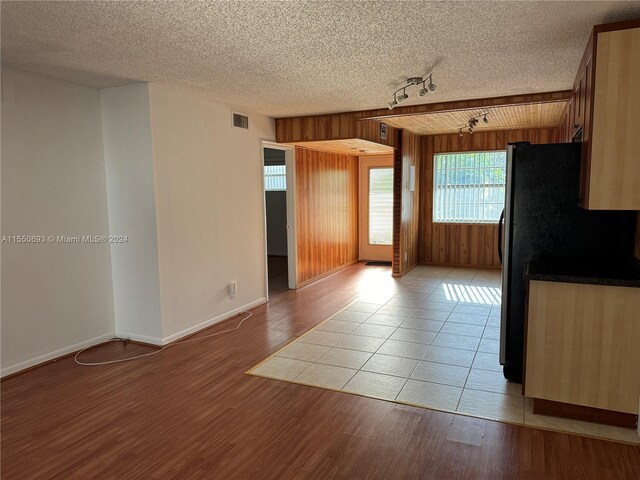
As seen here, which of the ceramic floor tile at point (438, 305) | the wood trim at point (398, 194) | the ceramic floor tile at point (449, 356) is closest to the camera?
the ceramic floor tile at point (449, 356)

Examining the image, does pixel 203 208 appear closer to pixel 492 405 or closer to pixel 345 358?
pixel 345 358

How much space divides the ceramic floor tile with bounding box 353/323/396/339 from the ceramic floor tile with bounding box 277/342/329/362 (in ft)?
1.83

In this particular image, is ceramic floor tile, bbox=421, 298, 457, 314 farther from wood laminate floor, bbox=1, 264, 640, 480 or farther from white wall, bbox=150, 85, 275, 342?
wood laminate floor, bbox=1, 264, 640, 480

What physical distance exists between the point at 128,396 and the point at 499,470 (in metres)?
2.47

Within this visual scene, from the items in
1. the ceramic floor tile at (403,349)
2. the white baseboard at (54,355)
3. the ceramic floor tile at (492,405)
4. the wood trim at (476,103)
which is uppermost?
the wood trim at (476,103)

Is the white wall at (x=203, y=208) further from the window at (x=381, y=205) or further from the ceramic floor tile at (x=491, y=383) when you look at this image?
the window at (x=381, y=205)

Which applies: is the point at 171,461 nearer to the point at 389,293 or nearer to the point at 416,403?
the point at 416,403

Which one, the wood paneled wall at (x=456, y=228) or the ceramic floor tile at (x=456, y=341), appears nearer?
the ceramic floor tile at (x=456, y=341)

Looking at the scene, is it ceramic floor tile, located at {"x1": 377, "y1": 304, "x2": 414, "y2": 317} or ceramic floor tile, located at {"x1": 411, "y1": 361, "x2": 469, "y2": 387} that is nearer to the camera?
ceramic floor tile, located at {"x1": 411, "y1": 361, "x2": 469, "y2": 387}

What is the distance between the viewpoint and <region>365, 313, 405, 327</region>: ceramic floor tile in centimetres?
476

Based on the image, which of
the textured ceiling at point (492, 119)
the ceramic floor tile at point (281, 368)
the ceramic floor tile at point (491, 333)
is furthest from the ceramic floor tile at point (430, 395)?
the textured ceiling at point (492, 119)

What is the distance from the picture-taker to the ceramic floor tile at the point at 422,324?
4.56 meters

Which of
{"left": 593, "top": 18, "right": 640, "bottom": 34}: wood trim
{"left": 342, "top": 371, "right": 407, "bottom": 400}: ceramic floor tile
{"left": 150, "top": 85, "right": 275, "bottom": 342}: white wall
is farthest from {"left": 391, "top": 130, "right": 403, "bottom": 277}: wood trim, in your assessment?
{"left": 593, "top": 18, "right": 640, "bottom": 34}: wood trim

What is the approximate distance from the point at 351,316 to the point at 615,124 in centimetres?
328
